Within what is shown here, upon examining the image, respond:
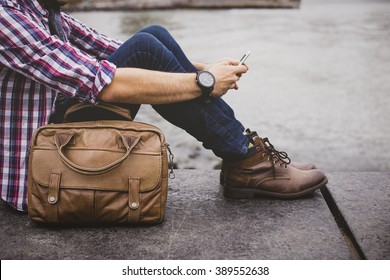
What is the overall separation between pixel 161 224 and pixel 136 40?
828 millimetres

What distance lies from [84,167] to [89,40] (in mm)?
939

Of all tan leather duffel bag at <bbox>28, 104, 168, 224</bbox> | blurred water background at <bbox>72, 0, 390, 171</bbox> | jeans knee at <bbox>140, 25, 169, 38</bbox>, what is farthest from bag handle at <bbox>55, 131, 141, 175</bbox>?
blurred water background at <bbox>72, 0, 390, 171</bbox>

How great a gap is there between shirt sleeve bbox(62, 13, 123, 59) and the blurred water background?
1339 millimetres

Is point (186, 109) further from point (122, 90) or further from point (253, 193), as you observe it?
point (253, 193)

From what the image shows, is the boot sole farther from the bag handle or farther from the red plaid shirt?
the red plaid shirt

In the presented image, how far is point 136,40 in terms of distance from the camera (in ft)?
7.21

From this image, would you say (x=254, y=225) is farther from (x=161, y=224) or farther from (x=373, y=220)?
(x=373, y=220)

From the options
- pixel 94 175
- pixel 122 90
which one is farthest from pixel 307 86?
pixel 94 175

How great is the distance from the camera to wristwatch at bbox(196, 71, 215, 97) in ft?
7.09

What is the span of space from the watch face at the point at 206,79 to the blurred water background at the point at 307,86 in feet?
5.52

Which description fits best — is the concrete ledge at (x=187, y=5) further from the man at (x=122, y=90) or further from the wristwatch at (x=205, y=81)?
the wristwatch at (x=205, y=81)

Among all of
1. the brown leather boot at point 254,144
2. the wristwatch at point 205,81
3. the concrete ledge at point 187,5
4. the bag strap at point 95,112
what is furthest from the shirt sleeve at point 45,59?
the concrete ledge at point 187,5
